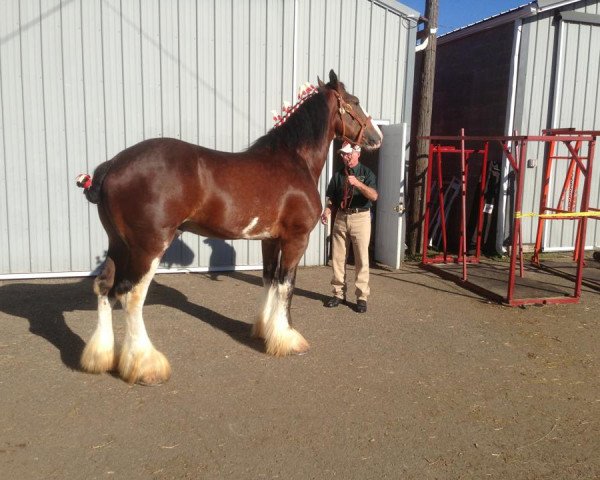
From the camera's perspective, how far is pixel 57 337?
475 centimetres

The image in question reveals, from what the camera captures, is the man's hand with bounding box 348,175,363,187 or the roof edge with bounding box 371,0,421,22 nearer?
the man's hand with bounding box 348,175,363,187

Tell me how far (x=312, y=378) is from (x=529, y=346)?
2.09 meters

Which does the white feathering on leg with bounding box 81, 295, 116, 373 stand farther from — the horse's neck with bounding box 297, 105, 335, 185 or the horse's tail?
the horse's neck with bounding box 297, 105, 335, 185

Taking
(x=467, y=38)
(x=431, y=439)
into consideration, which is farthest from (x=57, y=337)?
(x=467, y=38)

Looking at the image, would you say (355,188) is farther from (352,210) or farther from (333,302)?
(333,302)

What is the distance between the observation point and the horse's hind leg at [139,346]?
3.80 meters

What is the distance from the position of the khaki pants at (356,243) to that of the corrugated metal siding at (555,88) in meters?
4.26

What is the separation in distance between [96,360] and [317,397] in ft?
5.35

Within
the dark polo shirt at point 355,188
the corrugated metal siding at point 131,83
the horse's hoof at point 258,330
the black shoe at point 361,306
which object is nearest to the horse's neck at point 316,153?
the dark polo shirt at point 355,188

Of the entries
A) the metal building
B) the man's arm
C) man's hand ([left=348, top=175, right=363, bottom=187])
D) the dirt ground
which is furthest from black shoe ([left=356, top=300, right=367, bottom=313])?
the metal building

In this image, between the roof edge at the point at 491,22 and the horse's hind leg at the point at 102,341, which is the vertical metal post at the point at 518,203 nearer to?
the roof edge at the point at 491,22

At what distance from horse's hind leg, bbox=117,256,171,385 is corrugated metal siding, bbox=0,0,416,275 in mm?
3358

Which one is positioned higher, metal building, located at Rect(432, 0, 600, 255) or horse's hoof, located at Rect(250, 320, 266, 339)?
metal building, located at Rect(432, 0, 600, 255)

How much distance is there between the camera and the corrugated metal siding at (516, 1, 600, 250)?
8500mm
